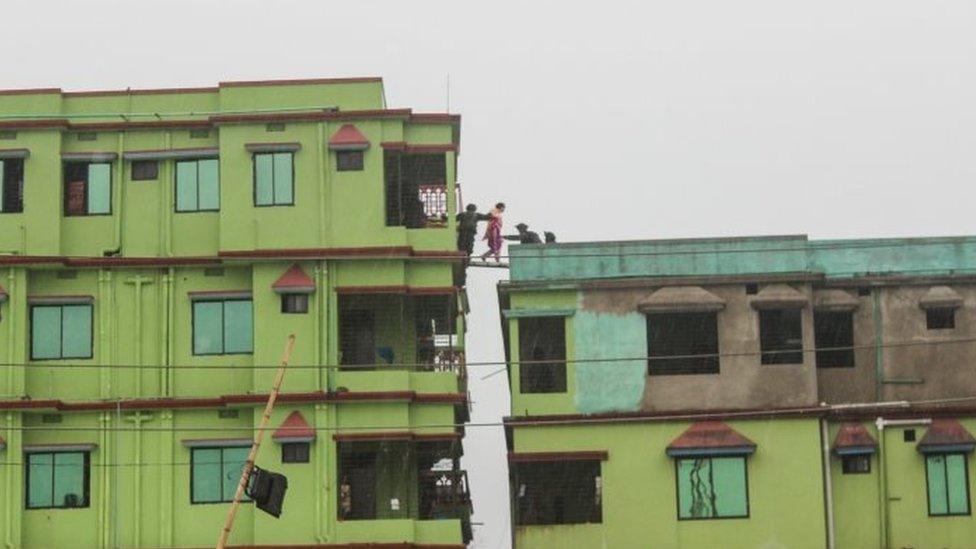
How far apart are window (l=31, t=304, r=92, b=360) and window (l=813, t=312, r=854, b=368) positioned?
54.5ft

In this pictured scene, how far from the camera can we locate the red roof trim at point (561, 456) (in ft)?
Answer: 176

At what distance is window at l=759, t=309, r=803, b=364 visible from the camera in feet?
177

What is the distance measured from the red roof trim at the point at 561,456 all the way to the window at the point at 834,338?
5584mm

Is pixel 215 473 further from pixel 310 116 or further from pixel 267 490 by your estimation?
pixel 267 490

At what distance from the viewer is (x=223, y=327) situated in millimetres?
54906

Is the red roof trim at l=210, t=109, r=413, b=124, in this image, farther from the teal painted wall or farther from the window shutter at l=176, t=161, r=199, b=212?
the teal painted wall

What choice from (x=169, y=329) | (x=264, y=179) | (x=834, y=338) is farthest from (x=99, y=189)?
(x=834, y=338)

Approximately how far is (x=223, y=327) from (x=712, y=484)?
11624mm

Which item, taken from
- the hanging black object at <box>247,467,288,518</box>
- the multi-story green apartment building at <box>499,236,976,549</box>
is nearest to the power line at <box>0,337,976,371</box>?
the multi-story green apartment building at <box>499,236,976,549</box>

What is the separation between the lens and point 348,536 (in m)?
53.2

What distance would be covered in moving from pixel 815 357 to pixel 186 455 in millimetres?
14330

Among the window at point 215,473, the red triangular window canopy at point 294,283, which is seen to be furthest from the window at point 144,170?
the window at point 215,473

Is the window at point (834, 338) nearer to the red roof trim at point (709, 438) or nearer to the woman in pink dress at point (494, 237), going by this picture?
the red roof trim at point (709, 438)

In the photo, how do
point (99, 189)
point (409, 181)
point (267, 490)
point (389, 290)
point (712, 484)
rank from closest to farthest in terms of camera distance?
point (267, 490), point (712, 484), point (389, 290), point (99, 189), point (409, 181)
